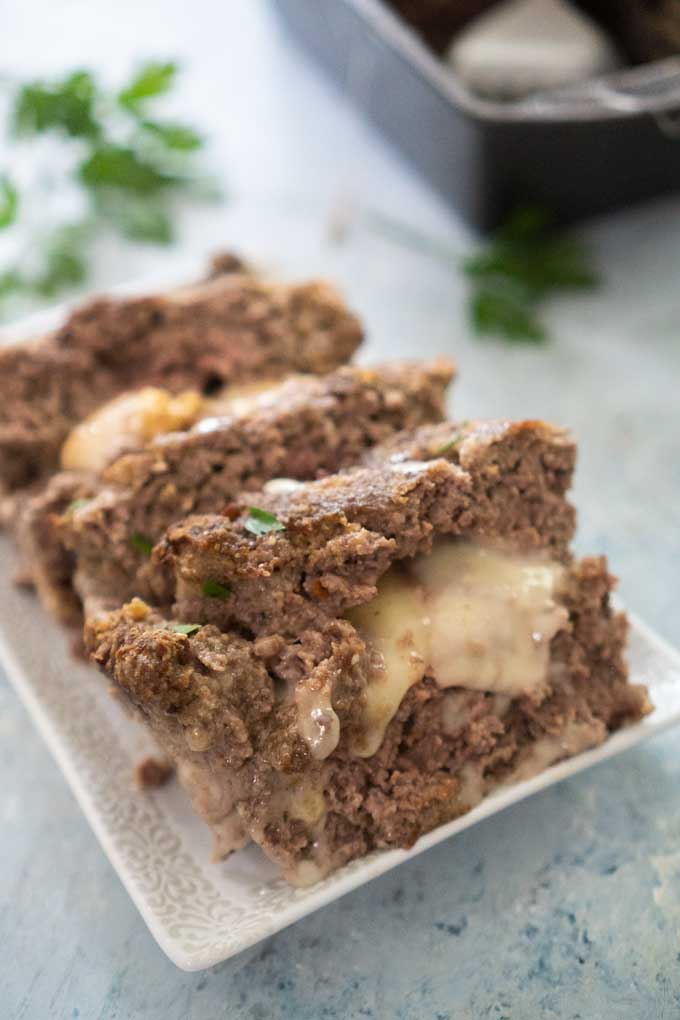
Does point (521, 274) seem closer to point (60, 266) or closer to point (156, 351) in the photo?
point (156, 351)

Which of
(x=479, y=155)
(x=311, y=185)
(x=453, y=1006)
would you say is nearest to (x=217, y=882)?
(x=453, y=1006)

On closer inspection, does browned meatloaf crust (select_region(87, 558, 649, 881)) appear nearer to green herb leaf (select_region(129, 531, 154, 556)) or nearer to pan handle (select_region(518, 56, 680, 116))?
green herb leaf (select_region(129, 531, 154, 556))

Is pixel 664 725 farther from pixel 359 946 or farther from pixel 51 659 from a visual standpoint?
pixel 51 659

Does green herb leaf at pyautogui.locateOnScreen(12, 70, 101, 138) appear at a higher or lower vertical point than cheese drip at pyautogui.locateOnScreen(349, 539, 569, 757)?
higher

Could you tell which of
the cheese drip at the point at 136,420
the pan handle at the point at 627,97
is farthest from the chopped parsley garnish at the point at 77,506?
the pan handle at the point at 627,97

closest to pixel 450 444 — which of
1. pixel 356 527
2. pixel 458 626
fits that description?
pixel 356 527

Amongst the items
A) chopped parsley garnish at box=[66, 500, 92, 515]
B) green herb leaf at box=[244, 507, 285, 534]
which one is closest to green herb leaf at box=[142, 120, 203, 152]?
chopped parsley garnish at box=[66, 500, 92, 515]

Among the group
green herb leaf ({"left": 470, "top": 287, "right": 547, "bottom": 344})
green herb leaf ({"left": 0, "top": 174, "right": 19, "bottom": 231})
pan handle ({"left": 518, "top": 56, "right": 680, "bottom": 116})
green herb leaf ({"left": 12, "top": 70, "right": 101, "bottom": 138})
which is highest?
pan handle ({"left": 518, "top": 56, "right": 680, "bottom": 116})

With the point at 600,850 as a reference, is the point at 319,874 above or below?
Result: above
